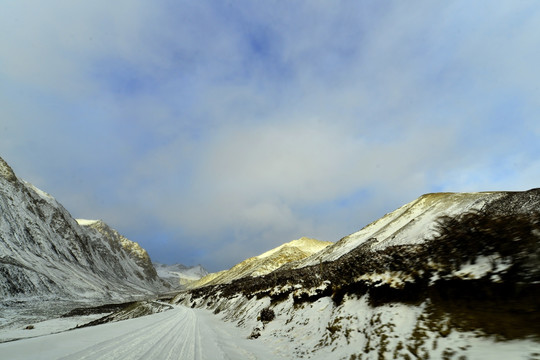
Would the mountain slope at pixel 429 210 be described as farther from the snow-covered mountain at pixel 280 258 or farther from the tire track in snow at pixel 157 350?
the snow-covered mountain at pixel 280 258

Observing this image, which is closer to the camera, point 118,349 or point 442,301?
point 442,301

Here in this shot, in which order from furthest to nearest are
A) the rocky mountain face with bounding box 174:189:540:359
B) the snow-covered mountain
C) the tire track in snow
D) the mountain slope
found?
the snow-covered mountain → the mountain slope → the tire track in snow → the rocky mountain face with bounding box 174:189:540:359

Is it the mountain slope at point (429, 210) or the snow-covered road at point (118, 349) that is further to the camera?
the mountain slope at point (429, 210)

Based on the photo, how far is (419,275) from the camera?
28.4 feet

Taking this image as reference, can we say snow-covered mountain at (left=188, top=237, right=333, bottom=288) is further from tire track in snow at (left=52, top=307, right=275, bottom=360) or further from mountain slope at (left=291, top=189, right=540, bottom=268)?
tire track in snow at (left=52, top=307, right=275, bottom=360)

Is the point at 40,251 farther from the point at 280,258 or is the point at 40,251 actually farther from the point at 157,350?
the point at 157,350

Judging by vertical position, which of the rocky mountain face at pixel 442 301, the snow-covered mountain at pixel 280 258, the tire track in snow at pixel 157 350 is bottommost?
the tire track in snow at pixel 157 350

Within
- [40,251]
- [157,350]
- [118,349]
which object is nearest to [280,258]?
[40,251]

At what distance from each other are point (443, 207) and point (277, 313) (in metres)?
48.9

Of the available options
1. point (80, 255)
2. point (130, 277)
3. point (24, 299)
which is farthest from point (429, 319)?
point (130, 277)

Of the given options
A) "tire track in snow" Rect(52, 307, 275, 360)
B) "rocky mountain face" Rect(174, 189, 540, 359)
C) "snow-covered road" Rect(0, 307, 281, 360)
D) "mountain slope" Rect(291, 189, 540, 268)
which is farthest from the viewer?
"mountain slope" Rect(291, 189, 540, 268)

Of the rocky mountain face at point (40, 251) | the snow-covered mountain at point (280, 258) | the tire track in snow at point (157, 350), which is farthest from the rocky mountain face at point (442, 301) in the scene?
the snow-covered mountain at point (280, 258)

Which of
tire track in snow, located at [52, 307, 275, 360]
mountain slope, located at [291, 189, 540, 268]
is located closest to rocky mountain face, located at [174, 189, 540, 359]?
tire track in snow, located at [52, 307, 275, 360]

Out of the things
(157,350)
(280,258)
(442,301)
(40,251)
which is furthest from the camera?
(280,258)
